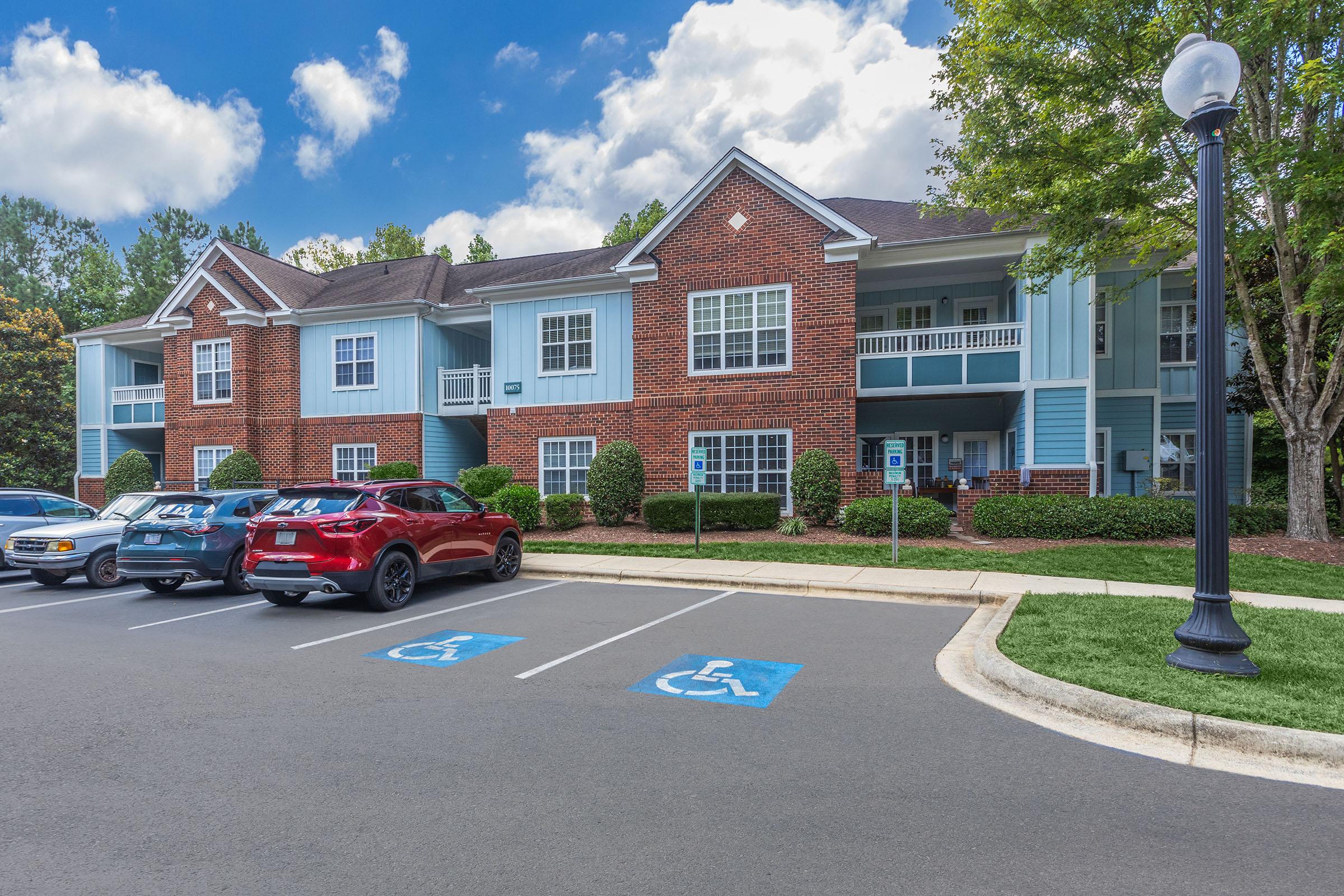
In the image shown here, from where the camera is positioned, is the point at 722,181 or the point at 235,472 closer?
the point at 722,181

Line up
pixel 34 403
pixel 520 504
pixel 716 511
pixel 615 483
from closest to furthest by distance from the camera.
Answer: pixel 716 511 < pixel 520 504 < pixel 615 483 < pixel 34 403

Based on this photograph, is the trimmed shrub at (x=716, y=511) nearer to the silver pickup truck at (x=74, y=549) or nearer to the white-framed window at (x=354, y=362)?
the silver pickup truck at (x=74, y=549)

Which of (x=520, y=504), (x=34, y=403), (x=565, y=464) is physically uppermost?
(x=34, y=403)

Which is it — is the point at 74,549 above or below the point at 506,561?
above

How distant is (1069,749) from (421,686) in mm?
4779

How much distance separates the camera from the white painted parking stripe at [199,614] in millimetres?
8508

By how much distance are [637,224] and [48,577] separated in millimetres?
31813

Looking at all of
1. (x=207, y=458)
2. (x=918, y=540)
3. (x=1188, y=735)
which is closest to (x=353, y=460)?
(x=207, y=458)

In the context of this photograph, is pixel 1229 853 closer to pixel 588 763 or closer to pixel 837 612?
pixel 588 763

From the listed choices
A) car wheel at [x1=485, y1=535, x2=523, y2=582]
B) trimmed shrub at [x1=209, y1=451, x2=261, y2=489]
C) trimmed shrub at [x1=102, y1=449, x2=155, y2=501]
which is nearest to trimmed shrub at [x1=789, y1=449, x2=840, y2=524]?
car wheel at [x1=485, y1=535, x2=523, y2=582]

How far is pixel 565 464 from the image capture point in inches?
788

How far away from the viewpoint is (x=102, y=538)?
38.1ft

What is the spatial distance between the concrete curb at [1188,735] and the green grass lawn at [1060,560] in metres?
6.23

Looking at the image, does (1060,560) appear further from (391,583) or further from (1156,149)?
(391,583)
